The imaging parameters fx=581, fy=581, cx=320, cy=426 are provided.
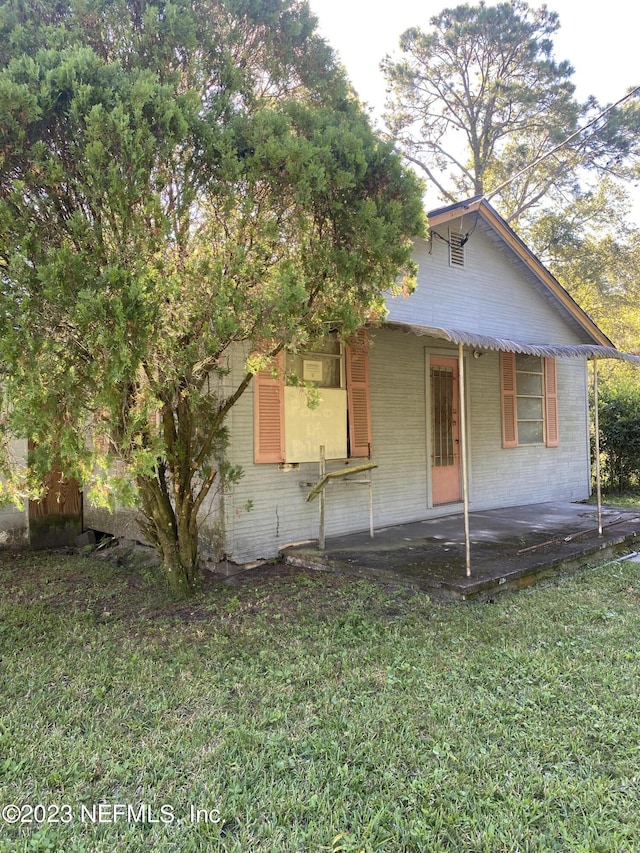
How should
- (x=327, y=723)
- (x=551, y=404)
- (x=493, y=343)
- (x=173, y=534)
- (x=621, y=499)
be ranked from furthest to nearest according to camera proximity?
(x=621, y=499), (x=551, y=404), (x=493, y=343), (x=173, y=534), (x=327, y=723)

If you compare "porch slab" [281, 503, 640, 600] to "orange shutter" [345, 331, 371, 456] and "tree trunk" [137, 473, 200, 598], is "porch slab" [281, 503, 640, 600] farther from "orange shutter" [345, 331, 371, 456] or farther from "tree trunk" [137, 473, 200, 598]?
"tree trunk" [137, 473, 200, 598]

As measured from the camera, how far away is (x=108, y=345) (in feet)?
10.7

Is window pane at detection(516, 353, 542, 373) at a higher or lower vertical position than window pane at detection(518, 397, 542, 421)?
higher

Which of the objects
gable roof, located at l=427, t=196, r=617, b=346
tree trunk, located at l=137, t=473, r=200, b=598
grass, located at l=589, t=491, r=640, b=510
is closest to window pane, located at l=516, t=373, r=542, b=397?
gable roof, located at l=427, t=196, r=617, b=346

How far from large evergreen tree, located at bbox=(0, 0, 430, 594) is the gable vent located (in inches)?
158

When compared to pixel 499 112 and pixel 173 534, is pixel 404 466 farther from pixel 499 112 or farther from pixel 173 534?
pixel 499 112

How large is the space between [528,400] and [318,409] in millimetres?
4668

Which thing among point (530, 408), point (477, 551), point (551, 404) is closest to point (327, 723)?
point (477, 551)

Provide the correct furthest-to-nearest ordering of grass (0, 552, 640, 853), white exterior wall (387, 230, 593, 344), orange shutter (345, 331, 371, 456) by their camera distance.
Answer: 1. white exterior wall (387, 230, 593, 344)
2. orange shutter (345, 331, 371, 456)
3. grass (0, 552, 640, 853)

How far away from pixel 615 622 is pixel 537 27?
17.6 metres

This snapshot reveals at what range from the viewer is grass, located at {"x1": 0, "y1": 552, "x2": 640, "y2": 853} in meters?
2.06

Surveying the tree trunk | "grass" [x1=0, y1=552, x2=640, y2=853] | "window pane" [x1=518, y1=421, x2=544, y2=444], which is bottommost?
"grass" [x1=0, y1=552, x2=640, y2=853]

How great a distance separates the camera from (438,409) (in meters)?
7.84

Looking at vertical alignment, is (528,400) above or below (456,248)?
below
